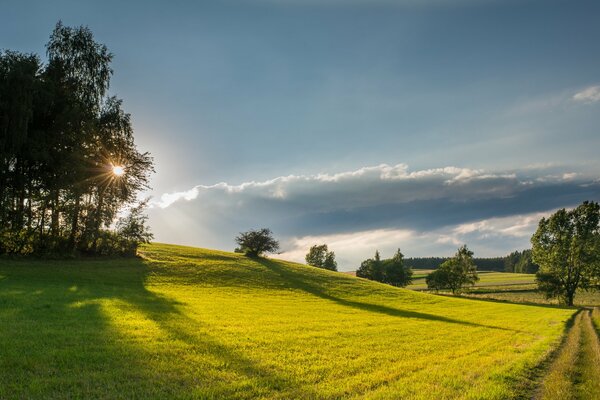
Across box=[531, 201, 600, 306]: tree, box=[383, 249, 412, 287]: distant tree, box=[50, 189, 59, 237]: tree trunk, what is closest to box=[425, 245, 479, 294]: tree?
box=[383, 249, 412, 287]: distant tree

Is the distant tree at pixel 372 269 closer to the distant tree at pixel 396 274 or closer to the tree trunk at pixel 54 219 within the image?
the distant tree at pixel 396 274

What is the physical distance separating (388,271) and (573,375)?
11929cm

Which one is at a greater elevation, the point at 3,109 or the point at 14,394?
the point at 3,109

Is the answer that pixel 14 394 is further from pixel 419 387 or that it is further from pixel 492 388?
pixel 492 388

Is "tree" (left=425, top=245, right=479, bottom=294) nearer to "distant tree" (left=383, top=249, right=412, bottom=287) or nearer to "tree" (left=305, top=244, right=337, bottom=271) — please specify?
"distant tree" (left=383, top=249, right=412, bottom=287)

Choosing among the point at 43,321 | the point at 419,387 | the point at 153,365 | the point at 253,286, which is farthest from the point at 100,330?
the point at 253,286

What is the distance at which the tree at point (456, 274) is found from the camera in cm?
10981

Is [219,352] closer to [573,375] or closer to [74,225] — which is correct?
[573,375]

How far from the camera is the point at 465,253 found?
382 ft

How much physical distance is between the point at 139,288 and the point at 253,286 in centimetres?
1628

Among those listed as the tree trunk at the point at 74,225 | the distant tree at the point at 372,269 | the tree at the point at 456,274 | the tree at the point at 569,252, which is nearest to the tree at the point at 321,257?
the distant tree at the point at 372,269

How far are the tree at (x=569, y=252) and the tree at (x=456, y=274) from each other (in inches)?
789

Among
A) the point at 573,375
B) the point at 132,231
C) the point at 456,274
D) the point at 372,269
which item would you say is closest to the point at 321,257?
the point at 372,269

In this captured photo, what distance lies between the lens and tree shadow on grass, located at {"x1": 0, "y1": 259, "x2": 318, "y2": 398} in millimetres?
9711
